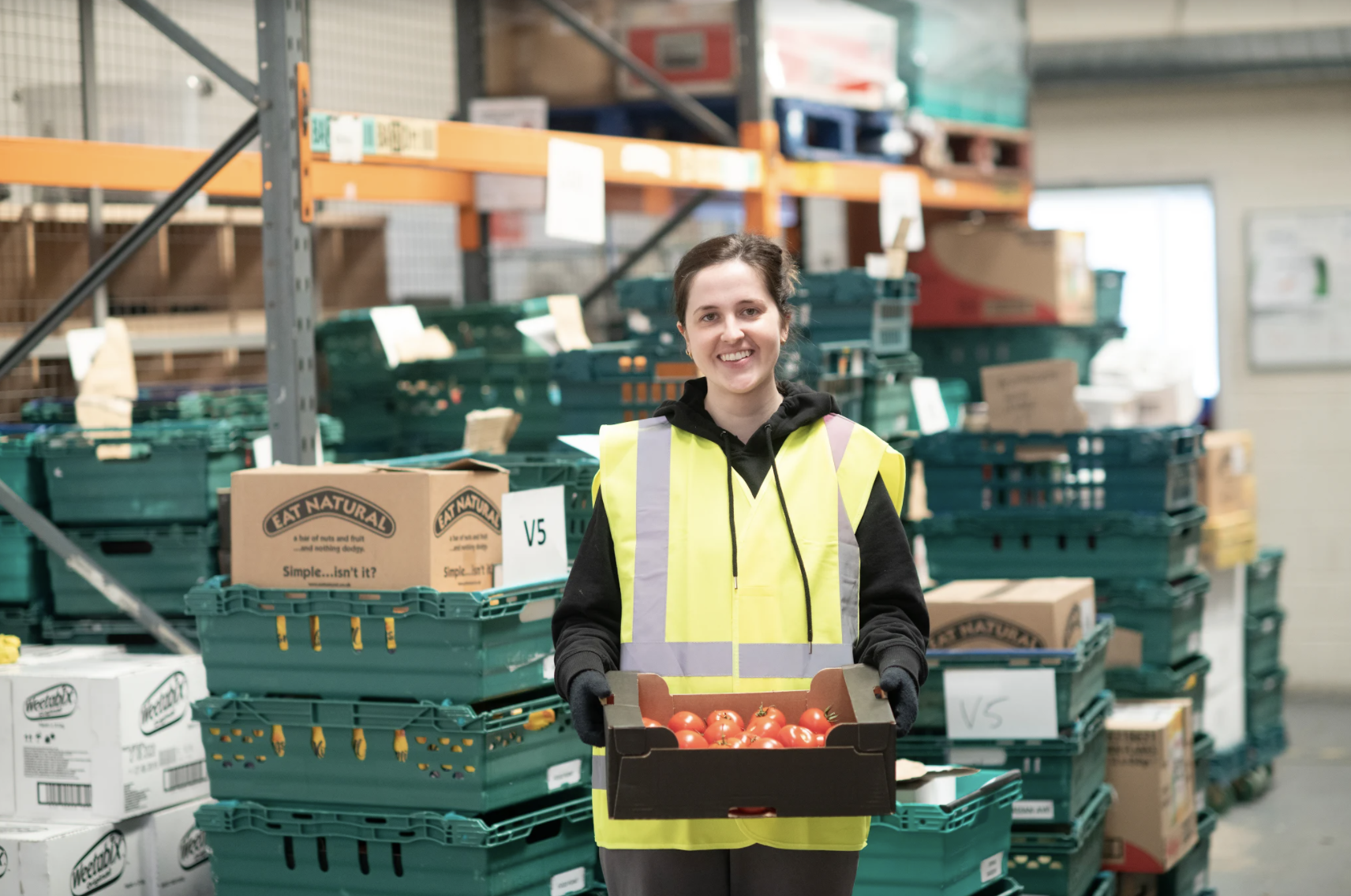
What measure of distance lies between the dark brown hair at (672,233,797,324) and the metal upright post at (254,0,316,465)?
1664mm

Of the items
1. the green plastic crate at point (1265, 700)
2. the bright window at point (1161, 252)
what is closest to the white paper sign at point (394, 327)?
the green plastic crate at point (1265, 700)

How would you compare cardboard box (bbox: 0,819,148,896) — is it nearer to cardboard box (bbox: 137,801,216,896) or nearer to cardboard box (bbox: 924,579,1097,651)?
cardboard box (bbox: 137,801,216,896)

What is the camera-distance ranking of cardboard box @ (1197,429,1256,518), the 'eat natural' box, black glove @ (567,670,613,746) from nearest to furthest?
black glove @ (567,670,613,746) < the 'eat natural' box < cardboard box @ (1197,429,1256,518)

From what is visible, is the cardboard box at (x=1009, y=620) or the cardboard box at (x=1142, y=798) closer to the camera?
the cardboard box at (x=1009, y=620)

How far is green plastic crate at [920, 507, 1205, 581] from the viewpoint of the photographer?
580 centimetres

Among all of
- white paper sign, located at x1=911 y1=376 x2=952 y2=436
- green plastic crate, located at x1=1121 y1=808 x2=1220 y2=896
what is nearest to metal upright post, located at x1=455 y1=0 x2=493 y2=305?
white paper sign, located at x1=911 y1=376 x2=952 y2=436

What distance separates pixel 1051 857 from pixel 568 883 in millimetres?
1582

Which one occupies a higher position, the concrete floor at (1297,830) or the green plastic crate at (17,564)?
the green plastic crate at (17,564)

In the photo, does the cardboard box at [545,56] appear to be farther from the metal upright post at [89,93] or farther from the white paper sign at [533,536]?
the white paper sign at [533,536]

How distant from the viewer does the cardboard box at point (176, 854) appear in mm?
4145

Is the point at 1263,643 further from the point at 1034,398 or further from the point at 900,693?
the point at 900,693

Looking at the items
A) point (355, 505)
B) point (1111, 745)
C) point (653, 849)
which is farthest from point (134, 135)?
point (653, 849)

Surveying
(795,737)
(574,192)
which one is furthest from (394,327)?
(795,737)

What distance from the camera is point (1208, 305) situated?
10461 mm
